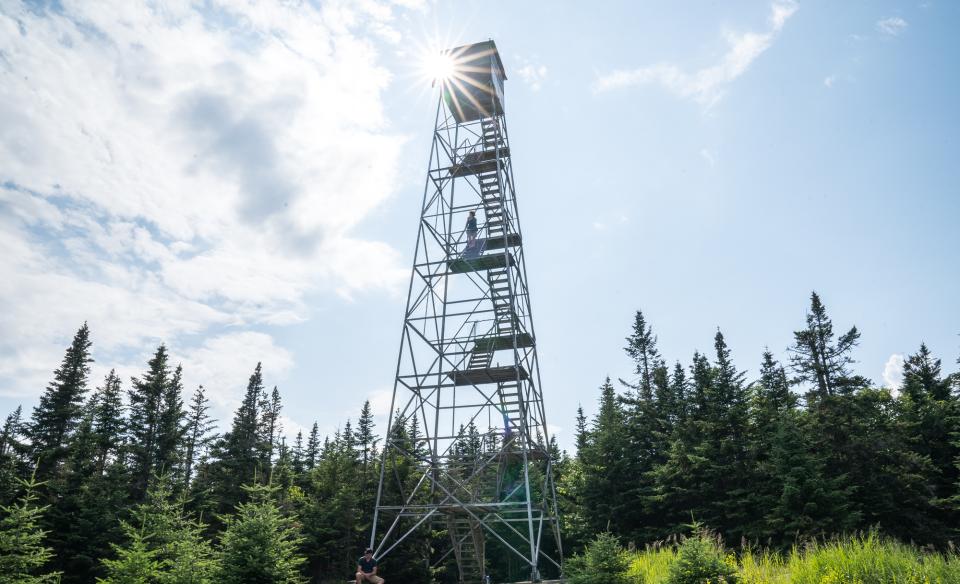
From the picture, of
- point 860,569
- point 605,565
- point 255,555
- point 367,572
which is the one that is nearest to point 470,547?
point 367,572

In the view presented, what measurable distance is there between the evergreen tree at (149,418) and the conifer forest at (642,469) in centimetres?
10

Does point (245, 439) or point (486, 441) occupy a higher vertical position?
point (245, 439)

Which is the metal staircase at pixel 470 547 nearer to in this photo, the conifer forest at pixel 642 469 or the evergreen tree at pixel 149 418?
the conifer forest at pixel 642 469

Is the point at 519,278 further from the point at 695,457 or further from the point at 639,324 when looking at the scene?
the point at 639,324

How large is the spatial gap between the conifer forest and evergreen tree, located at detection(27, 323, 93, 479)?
0.10 meters

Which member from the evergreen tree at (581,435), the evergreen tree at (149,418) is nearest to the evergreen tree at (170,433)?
the evergreen tree at (149,418)

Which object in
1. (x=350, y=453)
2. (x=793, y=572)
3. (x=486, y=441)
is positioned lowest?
(x=793, y=572)

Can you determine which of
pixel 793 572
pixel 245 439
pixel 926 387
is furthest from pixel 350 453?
pixel 926 387

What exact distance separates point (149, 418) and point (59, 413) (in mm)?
5442

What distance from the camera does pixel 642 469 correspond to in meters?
35.9

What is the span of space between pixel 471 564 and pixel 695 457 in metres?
16.4

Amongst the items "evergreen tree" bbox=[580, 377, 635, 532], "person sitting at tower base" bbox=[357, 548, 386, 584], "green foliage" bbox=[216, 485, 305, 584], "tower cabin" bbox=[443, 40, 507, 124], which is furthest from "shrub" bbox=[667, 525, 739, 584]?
"evergreen tree" bbox=[580, 377, 635, 532]

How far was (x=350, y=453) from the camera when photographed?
40.9 metres

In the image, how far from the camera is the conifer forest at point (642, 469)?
27.9 meters
